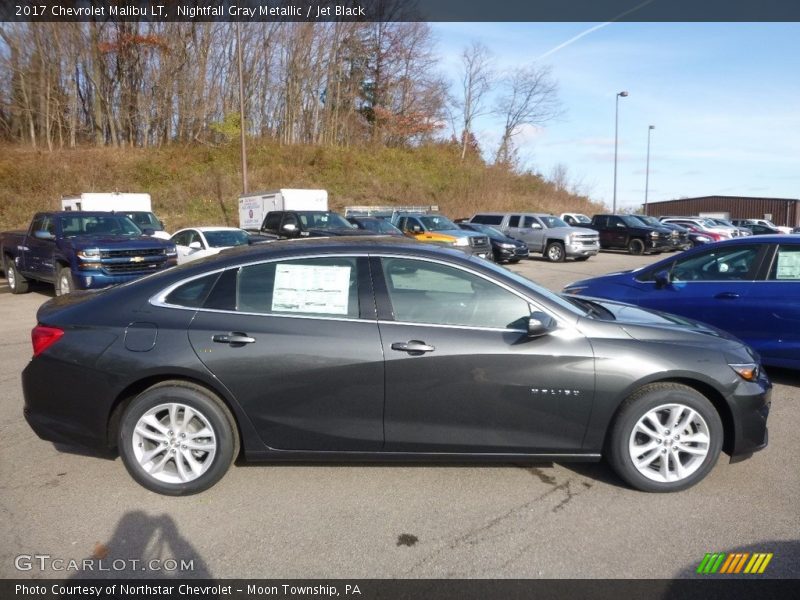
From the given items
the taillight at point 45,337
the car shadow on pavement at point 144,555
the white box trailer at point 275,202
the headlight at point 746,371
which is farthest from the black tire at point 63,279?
the white box trailer at point 275,202

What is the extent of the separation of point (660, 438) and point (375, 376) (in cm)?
184

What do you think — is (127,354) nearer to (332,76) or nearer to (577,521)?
(577,521)

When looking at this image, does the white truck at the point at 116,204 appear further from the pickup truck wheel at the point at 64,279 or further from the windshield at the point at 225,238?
the pickup truck wheel at the point at 64,279

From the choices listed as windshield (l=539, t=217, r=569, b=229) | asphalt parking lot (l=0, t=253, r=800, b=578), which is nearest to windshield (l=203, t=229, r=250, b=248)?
asphalt parking lot (l=0, t=253, r=800, b=578)

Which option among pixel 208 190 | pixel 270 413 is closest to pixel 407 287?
pixel 270 413

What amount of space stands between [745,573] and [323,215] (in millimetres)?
16305

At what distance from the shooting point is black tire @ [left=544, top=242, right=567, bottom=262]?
22953 millimetres

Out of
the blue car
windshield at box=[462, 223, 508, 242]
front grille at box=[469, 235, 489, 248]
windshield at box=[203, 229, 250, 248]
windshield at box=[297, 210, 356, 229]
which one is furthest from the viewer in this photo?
windshield at box=[462, 223, 508, 242]

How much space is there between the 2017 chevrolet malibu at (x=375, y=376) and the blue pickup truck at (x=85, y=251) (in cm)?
787

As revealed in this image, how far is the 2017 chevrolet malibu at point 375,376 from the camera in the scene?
3605 mm

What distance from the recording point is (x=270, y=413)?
3.66m

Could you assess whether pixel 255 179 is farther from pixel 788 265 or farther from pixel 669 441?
pixel 669 441

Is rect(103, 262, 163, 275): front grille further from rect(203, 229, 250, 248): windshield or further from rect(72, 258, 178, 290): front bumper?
rect(203, 229, 250, 248): windshield

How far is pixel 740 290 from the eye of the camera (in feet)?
20.1
